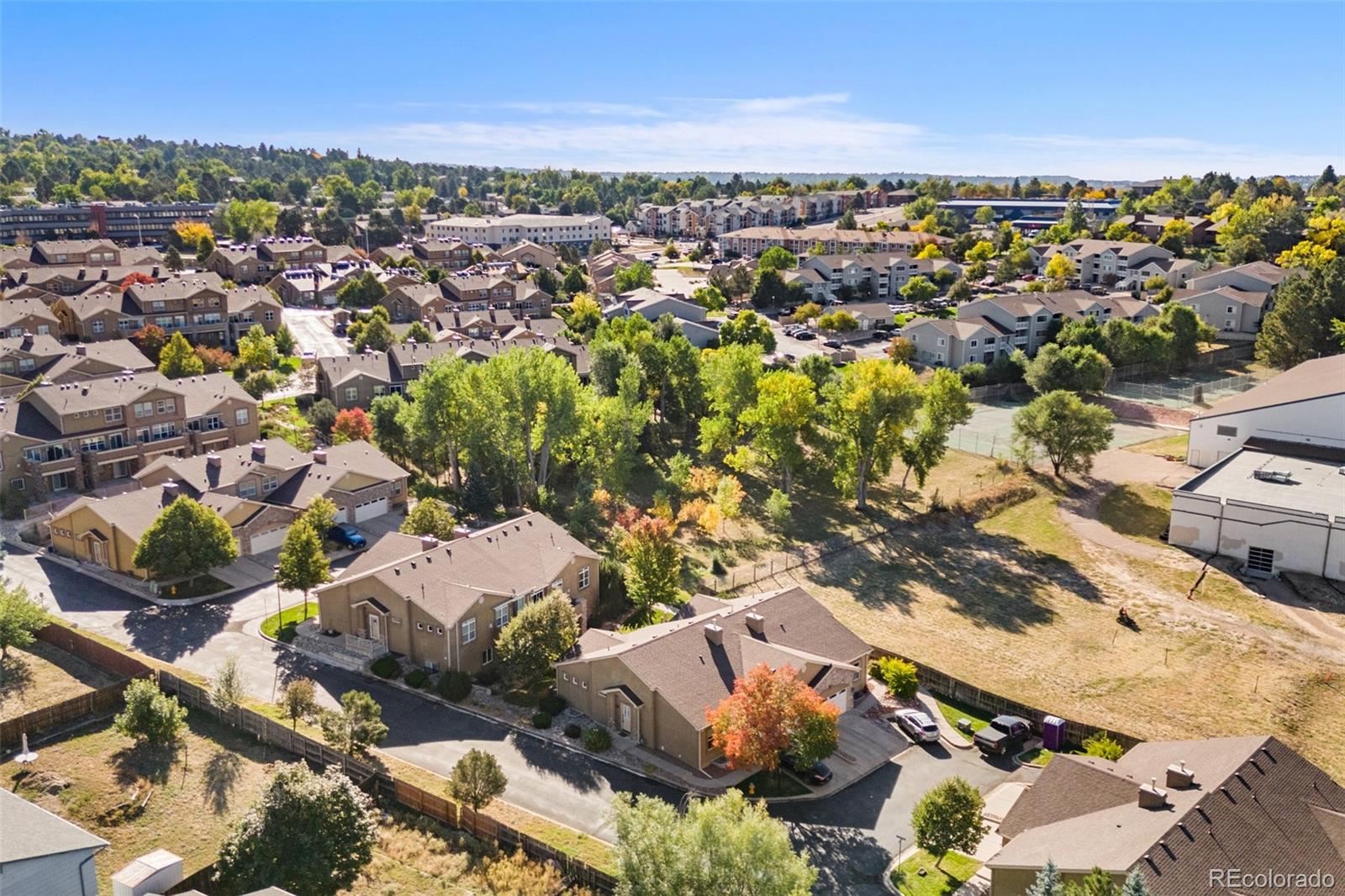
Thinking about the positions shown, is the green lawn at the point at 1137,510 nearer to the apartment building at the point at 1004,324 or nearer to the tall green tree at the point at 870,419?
the tall green tree at the point at 870,419

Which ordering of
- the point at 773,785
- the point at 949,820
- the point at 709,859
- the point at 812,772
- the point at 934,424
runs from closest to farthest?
the point at 709,859 < the point at 949,820 < the point at 773,785 < the point at 812,772 < the point at 934,424

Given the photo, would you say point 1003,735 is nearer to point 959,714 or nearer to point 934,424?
point 959,714

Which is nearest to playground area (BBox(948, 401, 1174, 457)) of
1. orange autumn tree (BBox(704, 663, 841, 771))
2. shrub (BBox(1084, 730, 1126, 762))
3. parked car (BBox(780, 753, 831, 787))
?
shrub (BBox(1084, 730, 1126, 762))

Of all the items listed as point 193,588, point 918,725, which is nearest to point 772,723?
point 918,725

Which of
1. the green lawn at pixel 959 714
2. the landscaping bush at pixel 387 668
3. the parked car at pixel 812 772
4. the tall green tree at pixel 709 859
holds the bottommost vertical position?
the green lawn at pixel 959 714

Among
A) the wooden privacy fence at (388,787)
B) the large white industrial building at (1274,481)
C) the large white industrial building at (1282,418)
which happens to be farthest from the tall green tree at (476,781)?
the large white industrial building at (1282,418)

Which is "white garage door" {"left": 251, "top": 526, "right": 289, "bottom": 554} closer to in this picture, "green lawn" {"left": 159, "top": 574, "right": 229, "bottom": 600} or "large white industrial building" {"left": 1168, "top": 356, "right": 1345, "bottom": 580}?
"green lawn" {"left": 159, "top": 574, "right": 229, "bottom": 600}

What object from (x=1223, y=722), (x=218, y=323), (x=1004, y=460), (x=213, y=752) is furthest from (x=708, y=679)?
(x=218, y=323)
